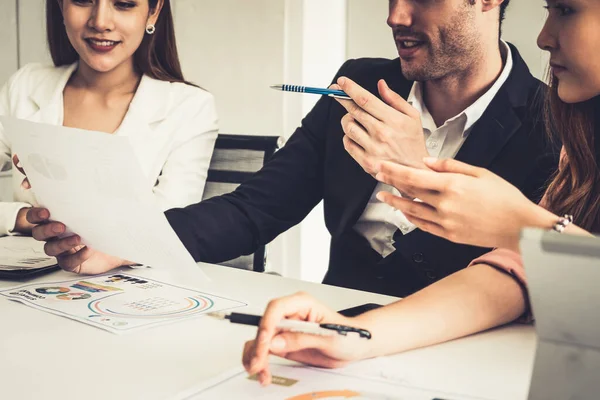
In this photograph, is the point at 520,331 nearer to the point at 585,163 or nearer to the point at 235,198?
the point at 585,163

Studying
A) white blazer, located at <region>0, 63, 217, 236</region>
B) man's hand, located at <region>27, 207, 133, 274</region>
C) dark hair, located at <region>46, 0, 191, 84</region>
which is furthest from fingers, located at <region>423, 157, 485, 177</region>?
dark hair, located at <region>46, 0, 191, 84</region>

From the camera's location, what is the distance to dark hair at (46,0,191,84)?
187 centimetres

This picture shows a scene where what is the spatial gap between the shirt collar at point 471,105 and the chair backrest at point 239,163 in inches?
12.6

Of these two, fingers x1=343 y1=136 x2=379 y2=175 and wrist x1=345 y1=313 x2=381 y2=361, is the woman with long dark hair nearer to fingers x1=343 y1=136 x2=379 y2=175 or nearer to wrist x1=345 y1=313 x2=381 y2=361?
wrist x1=345 y1=313 x2=381 y2=361

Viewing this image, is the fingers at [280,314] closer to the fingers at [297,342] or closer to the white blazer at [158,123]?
the fingers at [297,342]

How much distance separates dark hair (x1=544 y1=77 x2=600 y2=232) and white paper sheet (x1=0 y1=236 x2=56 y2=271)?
34.0 inches

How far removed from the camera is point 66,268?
3.56 ft

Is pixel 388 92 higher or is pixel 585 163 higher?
pixel 388 92

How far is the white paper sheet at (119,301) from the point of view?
0.87 meters

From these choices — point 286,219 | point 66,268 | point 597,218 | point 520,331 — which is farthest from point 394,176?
point 286,219

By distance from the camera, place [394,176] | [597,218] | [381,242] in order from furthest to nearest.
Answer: [381,242]
[597,218]
[394,176]

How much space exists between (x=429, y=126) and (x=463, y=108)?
8cm

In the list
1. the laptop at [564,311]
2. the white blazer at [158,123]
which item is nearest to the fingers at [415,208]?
the laptop at [564,311]

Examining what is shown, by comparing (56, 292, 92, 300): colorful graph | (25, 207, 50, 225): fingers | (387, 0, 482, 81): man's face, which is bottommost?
(56, 292, 92, 300): colorful graph
